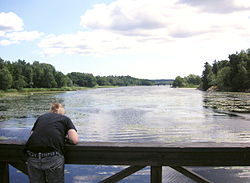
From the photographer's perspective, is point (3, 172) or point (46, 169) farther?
point (3, 172)

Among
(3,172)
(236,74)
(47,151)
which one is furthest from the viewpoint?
(236,74)

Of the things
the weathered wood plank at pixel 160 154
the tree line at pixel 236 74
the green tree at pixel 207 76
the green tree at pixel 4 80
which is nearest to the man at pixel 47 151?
the weathered wood plank at pixel 160 154

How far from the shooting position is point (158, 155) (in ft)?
11.5

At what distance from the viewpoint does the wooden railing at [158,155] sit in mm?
3480

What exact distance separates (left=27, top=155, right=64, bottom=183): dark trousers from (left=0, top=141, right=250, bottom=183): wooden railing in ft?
0.55

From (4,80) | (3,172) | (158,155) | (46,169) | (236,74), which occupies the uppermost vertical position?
(236,74)

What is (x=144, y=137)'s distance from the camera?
1816 centimetres

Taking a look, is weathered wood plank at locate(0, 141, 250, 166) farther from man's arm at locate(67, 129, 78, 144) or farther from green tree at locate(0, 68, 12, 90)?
green tree at locate(0, 68, 12, 90)

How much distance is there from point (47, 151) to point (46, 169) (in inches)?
8.7

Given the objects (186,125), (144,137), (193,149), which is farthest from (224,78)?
(193,149)

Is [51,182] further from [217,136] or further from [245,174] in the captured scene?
[217,136]

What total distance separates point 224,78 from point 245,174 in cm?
9666

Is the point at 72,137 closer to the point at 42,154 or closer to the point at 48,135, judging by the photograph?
the point at 48,135

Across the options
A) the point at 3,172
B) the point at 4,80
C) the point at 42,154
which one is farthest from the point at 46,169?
the point at 4,80
